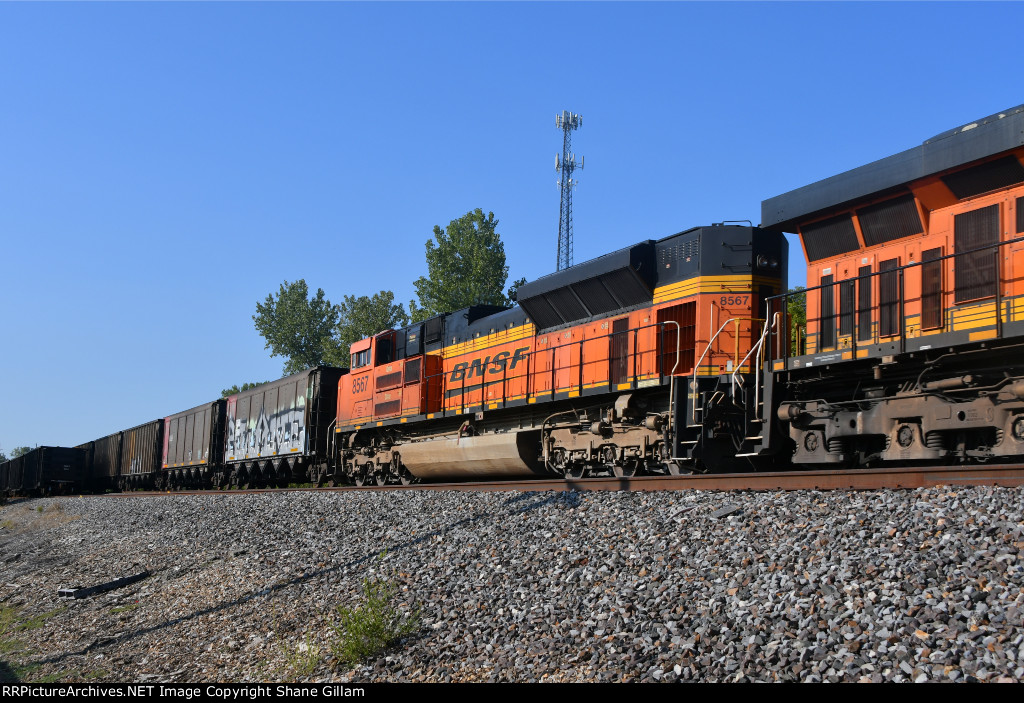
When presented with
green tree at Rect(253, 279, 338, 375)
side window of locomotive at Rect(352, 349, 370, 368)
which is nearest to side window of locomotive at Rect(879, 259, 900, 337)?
side window of locomotive at Rect(352, 349, 370, 368)

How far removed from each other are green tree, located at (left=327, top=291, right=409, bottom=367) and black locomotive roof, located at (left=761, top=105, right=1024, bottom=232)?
4341cm

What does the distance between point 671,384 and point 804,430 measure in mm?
2219

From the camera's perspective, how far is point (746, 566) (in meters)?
5.95

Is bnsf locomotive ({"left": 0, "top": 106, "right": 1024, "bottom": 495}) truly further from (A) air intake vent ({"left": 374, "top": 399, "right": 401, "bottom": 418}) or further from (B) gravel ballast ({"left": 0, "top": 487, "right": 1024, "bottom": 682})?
(B) gravel ballast ({"left": 0, "top": 487, "right": 1024, "bottom": 682})

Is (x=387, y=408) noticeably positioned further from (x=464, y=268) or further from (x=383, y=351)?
(x=464, y=268)

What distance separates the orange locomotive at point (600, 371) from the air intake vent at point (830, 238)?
136 centimetres

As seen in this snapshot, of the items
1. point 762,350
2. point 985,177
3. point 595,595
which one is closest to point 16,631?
point 595,595

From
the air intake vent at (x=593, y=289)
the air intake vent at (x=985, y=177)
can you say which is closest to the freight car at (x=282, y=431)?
the air intake vent at (x=593, y=289)

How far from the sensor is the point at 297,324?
62531 millimetres

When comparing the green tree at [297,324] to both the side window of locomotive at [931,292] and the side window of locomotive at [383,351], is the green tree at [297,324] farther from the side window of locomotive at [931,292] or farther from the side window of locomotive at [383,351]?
the side window of locomotive at [931,292]

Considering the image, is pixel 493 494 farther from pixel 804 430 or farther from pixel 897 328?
pixel 897 328

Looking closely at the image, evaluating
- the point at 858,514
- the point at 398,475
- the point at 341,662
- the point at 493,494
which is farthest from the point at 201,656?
the point at 398,475

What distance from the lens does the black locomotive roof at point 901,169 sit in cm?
820

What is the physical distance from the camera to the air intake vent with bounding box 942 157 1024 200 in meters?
8.27
